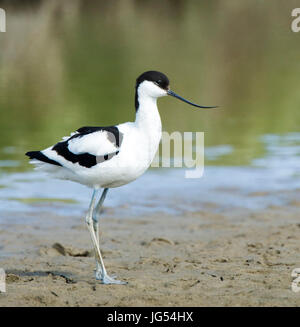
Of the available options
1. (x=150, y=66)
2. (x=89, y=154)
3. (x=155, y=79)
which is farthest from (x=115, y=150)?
(x=150, y=66)

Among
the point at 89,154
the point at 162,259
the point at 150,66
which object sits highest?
the point at 150,66

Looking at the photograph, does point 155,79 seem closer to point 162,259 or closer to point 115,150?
point 115,150

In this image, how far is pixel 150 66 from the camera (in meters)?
21.7

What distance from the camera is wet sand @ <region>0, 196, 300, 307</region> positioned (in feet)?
17.7

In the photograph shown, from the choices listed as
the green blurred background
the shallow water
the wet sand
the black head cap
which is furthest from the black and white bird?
the green blurred background

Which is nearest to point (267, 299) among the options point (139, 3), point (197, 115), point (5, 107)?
point (197, 115)

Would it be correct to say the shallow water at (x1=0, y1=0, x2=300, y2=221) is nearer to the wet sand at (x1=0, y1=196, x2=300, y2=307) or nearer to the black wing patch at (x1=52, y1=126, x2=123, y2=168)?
the wet sand at (x1=0, y1=196, x2=300, y2=307)

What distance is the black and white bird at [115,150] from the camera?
5.77m

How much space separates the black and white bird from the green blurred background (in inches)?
214

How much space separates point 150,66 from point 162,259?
1525 cm

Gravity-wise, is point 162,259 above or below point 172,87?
below

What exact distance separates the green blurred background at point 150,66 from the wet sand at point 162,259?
2.89 m

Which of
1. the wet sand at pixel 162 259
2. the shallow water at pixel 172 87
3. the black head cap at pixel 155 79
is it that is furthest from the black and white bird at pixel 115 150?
the shallow water at pixel 172 87

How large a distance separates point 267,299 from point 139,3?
34.9 metres
